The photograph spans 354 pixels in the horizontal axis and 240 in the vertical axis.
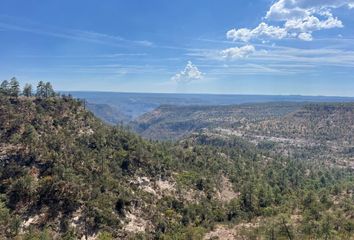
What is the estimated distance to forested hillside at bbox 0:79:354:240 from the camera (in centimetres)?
8619

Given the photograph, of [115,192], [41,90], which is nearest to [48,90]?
[41,90]

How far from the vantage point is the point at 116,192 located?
104250 millimetres

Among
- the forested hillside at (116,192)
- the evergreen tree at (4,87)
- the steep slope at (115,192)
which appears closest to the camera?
the forested hillside at (116,192)

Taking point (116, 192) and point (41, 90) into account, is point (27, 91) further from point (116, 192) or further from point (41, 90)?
point (116, 192)

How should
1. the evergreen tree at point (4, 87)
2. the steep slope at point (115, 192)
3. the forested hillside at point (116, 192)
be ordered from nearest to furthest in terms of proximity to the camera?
the forested hillside at point (116, 192) → the steep slope at point (115, 192) → the evergreen tree at point (4, 87)

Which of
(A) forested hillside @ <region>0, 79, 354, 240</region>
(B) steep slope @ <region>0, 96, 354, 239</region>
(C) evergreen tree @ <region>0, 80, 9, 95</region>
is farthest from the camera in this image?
(C) evergreen tree @ <region>0, 80, 9, 95</region>

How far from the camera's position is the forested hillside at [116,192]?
86188 millimetres

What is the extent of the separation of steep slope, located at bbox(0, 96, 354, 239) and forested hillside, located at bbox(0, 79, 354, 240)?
273 millimetres

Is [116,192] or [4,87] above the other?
[4,87]

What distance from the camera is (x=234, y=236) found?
86.0 m

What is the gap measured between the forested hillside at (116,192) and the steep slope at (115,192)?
0.27 meters

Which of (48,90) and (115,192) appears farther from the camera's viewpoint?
(48,90)

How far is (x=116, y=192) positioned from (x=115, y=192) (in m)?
0.30

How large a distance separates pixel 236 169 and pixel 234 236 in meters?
78.1
